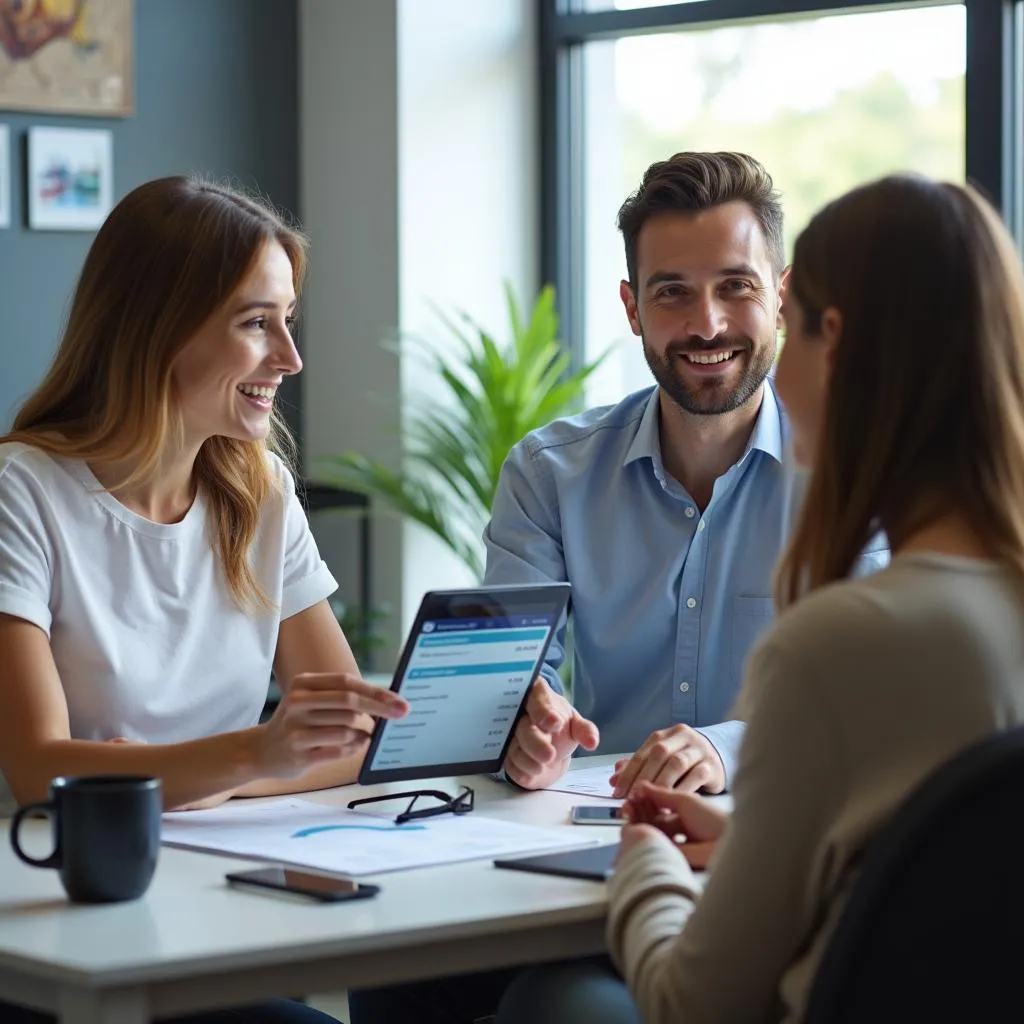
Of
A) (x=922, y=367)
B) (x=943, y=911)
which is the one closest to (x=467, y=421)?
(x=922, y=367)

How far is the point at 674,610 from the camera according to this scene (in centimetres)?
250

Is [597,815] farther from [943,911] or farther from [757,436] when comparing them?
[757,436]

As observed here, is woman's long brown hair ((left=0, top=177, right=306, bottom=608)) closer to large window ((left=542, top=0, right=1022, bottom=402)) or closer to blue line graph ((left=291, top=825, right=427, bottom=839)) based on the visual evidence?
blue line graph ((left=291, top=825, right=427, bottom=839))

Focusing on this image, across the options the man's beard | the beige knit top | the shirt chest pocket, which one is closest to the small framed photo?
the man's beard

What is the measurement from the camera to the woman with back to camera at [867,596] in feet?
4.27

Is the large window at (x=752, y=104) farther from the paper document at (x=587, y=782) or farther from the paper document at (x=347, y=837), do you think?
→ the paper document at (x=347, y=837)

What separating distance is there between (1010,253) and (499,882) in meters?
0.70

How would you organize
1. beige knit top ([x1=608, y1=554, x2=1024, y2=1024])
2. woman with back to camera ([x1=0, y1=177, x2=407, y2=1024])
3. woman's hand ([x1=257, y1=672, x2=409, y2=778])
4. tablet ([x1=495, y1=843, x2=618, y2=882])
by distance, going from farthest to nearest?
woman with back to camera ([x1=0, y1=177, x2=407, y2=1024])
woman's hand ([x1=257, y1=672, x2=409, y2=778])
tablet ([x1=495, y1=843, x2=618, y2=882])
beige knit top ([x1=608, y1=554, x2=1024, y2=1024])

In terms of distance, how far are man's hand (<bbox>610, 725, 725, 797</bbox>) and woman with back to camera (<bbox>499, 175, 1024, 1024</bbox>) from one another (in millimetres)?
505

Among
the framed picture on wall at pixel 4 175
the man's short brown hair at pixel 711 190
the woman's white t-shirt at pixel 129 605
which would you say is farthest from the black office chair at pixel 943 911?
the framed picture on wall at pixel 4 175

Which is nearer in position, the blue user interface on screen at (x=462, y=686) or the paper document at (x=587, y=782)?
the blue user interface on screen at (x=462, y=686)

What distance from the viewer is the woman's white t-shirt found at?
2.09m

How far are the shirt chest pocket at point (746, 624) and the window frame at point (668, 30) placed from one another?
1.73m

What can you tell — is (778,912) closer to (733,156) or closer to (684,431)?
(684,431)
